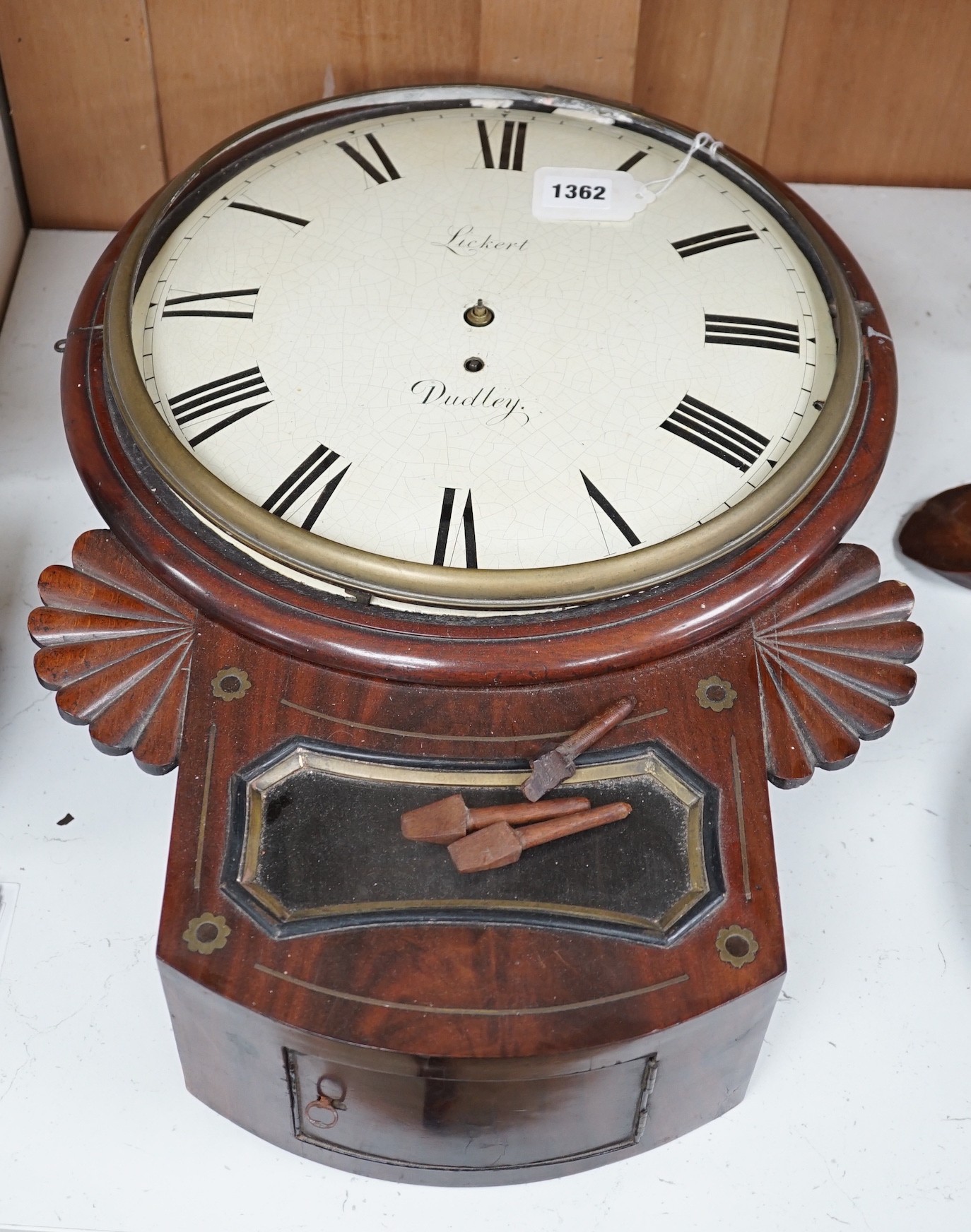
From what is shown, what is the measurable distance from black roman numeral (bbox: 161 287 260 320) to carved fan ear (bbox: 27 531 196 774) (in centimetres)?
27

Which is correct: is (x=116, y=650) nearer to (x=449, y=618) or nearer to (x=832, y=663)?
(x=449, y=618)

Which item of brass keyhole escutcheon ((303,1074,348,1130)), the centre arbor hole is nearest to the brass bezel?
the centre arbor hole

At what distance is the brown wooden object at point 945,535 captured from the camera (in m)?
1.79

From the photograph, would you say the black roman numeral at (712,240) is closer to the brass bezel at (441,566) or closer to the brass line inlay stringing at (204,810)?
Answer: the brass bezel at (441,566)

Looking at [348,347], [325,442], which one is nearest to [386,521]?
[325,442]

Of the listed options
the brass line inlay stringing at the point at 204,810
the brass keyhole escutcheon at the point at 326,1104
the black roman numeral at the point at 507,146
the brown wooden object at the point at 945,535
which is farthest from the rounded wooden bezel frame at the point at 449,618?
the black roman numeral at the point at 507,146

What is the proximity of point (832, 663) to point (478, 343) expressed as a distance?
0.48 m

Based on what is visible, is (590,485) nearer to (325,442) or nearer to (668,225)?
(325,442)

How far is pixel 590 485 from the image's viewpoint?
155cm

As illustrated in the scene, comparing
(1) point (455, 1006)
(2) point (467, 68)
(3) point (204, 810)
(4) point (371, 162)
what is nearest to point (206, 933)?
(3) point (204, 810)

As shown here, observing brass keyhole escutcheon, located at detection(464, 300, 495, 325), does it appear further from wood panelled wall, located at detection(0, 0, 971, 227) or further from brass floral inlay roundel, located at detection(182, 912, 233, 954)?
brass floral inlay roundel, located at detection(182, 912, 233, 954)

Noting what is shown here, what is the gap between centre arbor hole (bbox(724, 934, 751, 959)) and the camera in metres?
1.35

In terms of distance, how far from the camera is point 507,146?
1860mm

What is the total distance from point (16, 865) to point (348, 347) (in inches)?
24.3
